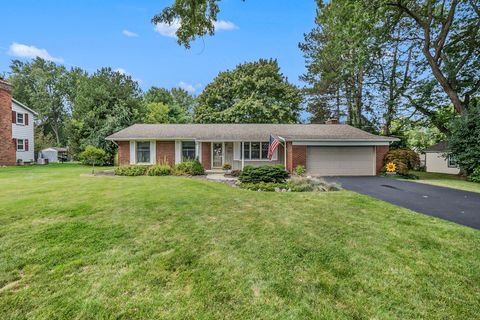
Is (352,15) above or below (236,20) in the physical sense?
above

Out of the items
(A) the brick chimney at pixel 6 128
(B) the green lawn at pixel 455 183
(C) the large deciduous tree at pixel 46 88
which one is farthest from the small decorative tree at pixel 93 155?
(C) the large deciduous tree at pixel 46 88

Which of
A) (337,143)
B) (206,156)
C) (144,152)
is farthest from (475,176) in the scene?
(144,152)

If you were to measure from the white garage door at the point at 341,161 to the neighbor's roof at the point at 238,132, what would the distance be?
85 cm

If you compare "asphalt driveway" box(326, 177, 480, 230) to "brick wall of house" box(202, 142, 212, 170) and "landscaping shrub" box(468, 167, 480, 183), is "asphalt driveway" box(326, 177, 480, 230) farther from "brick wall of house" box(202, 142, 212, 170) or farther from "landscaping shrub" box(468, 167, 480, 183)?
"brick wall of house" box(202, 142, 212, 170)

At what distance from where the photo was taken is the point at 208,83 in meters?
31.2

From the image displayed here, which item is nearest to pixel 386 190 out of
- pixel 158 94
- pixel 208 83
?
pixel 208 83

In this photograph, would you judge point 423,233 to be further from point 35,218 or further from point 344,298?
point 35,218

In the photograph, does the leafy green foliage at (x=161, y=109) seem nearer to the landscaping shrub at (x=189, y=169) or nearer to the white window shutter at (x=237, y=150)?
the white window shutter at (x=237, y=150)

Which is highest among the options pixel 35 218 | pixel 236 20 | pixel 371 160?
pixel 236 20

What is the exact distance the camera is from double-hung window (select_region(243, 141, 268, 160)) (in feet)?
56.9

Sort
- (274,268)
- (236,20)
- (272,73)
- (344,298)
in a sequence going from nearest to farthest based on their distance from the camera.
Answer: (344,298), (274,268), (236,20), (272,73)

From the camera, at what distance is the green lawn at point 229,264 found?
102 inches

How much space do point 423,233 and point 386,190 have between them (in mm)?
5573

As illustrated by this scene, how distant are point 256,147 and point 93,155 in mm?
14904
